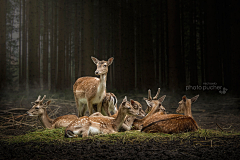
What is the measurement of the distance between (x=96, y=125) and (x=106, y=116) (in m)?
0.75

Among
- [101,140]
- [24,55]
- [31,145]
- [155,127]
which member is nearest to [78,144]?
[101,140]

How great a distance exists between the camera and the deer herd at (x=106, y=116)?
284 centimetres

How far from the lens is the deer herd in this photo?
284 centimetres

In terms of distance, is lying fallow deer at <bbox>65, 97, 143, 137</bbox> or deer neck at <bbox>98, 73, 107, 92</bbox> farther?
deer neck at <bbox>98, 73, 107, 92</bbox>

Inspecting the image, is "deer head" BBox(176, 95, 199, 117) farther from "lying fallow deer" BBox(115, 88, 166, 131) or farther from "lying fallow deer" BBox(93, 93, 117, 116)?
"lying fallow deer" BBox(93, 93, 117, 116)

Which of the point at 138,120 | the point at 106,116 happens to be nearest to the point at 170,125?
the point at 138,120

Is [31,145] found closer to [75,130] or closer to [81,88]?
Answer: [75,130]

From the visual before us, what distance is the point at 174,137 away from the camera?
8.50 feet

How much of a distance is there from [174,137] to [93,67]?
4.34m

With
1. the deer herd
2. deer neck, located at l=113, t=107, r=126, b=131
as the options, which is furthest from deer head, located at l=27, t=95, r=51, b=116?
A: deer neck, located at l=113, t=107, r=126, b=131

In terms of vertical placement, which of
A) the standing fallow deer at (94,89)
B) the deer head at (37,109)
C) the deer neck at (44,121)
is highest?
the standing fallow deer at (94,89)

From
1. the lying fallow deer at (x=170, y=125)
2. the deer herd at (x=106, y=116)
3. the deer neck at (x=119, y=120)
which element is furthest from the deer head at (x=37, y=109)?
the lying fallow deer at (x=170, y=125)

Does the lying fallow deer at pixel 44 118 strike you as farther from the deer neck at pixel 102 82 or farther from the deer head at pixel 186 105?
the deer head at pixel 186 105

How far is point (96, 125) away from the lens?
287 cm
